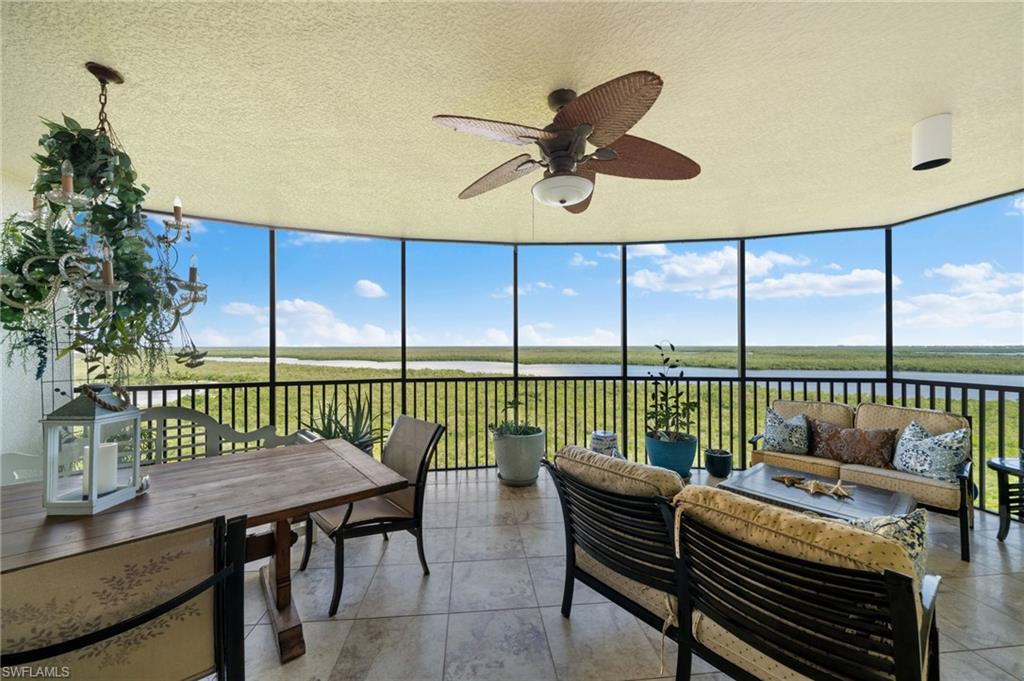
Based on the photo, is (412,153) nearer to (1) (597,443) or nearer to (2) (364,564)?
(2) (364,564)

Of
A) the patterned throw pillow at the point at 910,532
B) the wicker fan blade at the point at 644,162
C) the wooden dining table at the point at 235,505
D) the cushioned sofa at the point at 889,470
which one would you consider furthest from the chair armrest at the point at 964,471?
the wooden dining table at the point at 235,505

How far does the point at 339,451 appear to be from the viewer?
2166mm

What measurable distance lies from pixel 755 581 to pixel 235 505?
→ 5.99 feet

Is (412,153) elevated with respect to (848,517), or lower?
elevated

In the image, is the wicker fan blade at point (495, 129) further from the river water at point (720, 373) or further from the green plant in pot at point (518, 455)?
the river water at point (720, 373)

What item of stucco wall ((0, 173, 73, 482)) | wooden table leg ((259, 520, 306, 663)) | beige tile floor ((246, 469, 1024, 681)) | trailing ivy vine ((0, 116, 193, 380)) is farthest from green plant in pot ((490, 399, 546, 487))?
stucco wall ((0, 173, 73, 482))

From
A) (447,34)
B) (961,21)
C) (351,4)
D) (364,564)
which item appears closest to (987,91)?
(961,21)

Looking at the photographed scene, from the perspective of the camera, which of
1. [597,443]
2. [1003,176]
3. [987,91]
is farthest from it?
[597,443]

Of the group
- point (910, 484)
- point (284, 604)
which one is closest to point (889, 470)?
point (910, 484)

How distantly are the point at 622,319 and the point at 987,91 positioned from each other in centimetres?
297

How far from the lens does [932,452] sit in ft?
8.43

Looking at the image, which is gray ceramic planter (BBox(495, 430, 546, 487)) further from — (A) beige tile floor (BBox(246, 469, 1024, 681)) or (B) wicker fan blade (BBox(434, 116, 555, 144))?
(B) wicker fan blade (BBox(434, 116, 555, 144))

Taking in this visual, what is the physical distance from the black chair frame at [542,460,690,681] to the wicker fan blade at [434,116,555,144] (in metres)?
1.40

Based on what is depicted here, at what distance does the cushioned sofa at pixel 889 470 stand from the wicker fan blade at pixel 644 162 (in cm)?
267
